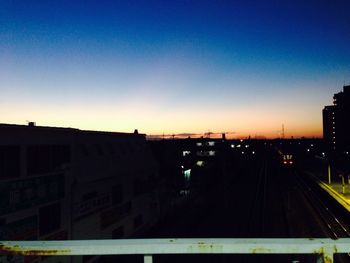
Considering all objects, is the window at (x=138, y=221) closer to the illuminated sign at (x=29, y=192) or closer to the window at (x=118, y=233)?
the window at (x=118, y=233)

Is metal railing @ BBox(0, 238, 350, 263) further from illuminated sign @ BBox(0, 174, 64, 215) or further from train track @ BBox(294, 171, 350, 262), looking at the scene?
train track @ BBox(294, 171, 350, 262)

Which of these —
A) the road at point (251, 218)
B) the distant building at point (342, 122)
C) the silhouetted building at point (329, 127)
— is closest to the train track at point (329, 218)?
the road at point (251, 218)

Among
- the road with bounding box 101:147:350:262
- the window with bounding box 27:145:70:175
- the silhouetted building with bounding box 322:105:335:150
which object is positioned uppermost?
the silhouetted building with bounding box 322:105:335:150

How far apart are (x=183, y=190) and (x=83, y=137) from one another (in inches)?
1197

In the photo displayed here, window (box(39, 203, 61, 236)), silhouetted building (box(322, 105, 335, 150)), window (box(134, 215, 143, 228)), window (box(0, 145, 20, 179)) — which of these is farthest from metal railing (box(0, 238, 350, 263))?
silhouetted building (box(322, 105, 335, 150))

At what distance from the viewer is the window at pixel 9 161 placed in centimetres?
1450

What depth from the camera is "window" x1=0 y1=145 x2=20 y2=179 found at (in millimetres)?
14497

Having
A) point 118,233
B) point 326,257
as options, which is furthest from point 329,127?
point 326,257

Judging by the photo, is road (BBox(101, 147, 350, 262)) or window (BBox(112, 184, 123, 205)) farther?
road (BBox(101, 147, 350, 262))

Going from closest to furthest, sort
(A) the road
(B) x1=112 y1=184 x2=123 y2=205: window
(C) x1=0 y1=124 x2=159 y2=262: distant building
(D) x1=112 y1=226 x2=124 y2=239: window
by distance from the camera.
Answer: (C) x1=0 y1=124 x2=159 y2=262: distant building → (D) x1=112 y1=226 x2=124 y2=239: window → (B) x1=112 y1=184 x2=123 y2=205: window → (A) the road

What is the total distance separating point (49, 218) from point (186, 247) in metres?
16.5

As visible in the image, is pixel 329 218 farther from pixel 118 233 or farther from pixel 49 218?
pixel 49 218

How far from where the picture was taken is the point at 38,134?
1714 cm

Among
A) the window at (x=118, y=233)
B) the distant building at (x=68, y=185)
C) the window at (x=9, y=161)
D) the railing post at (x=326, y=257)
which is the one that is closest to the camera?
the railing post at (x=326, y=257)
